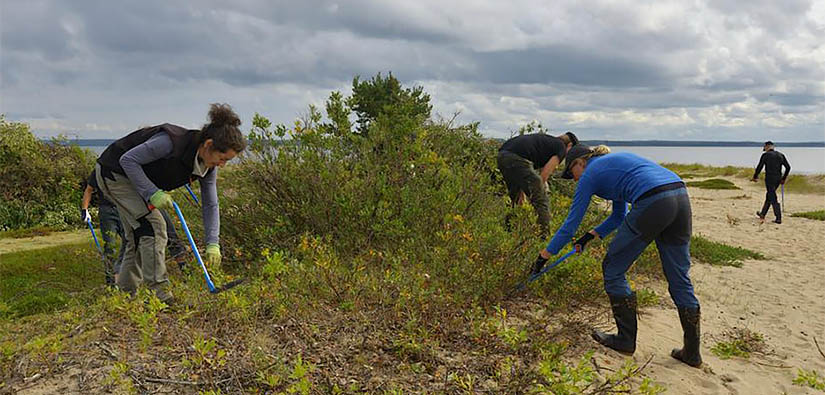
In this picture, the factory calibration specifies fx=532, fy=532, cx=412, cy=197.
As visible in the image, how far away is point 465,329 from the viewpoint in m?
3.84

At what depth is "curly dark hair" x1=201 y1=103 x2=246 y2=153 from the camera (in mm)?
3719

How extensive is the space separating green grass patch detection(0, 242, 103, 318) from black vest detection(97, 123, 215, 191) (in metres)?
1.82

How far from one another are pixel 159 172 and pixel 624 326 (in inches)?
142

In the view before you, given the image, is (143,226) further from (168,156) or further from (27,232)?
(27,232)

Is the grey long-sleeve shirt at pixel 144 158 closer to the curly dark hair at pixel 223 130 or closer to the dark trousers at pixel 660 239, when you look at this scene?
the curly dark hair at pixel 223 130

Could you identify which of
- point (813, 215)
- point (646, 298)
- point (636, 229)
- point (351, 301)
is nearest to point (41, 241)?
point (351, 301)

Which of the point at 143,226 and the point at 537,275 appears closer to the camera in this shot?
the point at 143,226

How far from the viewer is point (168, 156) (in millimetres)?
3832

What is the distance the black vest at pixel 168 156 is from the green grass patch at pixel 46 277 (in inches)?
71.5

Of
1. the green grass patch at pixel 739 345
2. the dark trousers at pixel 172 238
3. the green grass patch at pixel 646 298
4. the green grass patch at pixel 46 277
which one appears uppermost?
the dark trousers at pixel 172 238

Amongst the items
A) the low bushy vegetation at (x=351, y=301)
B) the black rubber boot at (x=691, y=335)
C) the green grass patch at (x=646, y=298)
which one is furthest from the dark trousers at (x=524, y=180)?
the black rubber boot at (x=691, y=335)

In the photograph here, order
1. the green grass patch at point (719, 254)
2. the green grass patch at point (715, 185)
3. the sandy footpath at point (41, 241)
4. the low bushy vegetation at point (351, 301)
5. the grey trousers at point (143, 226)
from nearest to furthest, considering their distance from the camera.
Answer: the low bushy vegetation at point (351, 301), the grey trousers at point (143, 226), the green grass patch at point (719, 254), the sandy footpath at point (41, 241), the green grass patch at point (715, 185)

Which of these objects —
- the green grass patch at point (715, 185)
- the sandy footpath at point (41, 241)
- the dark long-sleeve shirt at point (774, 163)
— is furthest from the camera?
the green grass patch at point (715, 185)

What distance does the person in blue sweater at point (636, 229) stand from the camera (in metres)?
3.60
